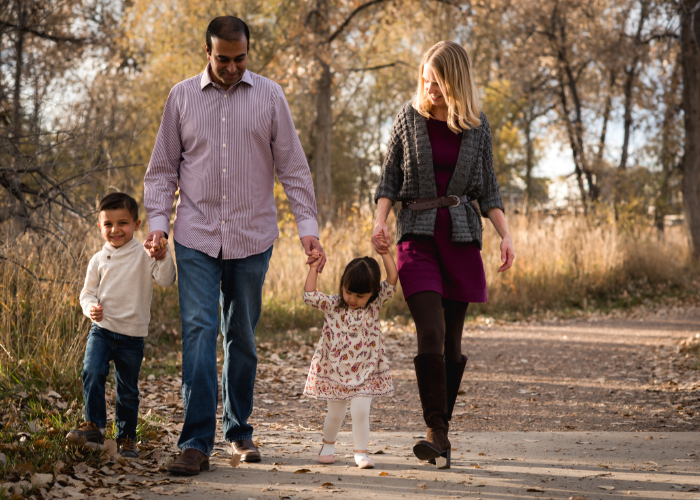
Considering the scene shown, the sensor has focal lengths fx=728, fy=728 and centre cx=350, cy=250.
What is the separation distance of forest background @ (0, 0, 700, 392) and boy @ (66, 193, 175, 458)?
1379 millimetres

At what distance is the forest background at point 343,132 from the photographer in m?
7.02

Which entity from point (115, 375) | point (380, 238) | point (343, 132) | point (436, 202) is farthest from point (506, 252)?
point (343, 132)

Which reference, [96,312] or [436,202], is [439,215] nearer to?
[436,202]

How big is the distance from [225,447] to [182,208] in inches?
55.0

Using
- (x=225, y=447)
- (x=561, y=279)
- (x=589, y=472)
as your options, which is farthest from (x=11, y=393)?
(x=561, y=279)

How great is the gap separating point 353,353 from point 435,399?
48 cm

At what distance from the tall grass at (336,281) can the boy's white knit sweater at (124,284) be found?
56.9 inches

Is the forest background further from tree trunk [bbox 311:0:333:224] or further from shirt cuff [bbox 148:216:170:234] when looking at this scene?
shirt cuff [bbox 148:216:170:234]

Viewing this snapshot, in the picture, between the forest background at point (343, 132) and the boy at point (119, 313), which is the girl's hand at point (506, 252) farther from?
the forest background at point (343, 132)

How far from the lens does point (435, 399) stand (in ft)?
11.8

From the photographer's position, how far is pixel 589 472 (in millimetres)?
3537

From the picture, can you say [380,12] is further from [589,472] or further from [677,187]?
[589,472]

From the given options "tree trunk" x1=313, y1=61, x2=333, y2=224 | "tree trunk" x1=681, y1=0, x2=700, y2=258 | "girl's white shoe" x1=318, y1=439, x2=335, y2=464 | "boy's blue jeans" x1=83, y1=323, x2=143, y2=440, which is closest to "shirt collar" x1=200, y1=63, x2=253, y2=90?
"boy's blue jeans" x1=83, y1=323, x2=143, y2=440

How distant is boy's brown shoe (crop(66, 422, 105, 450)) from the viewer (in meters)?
3.56
